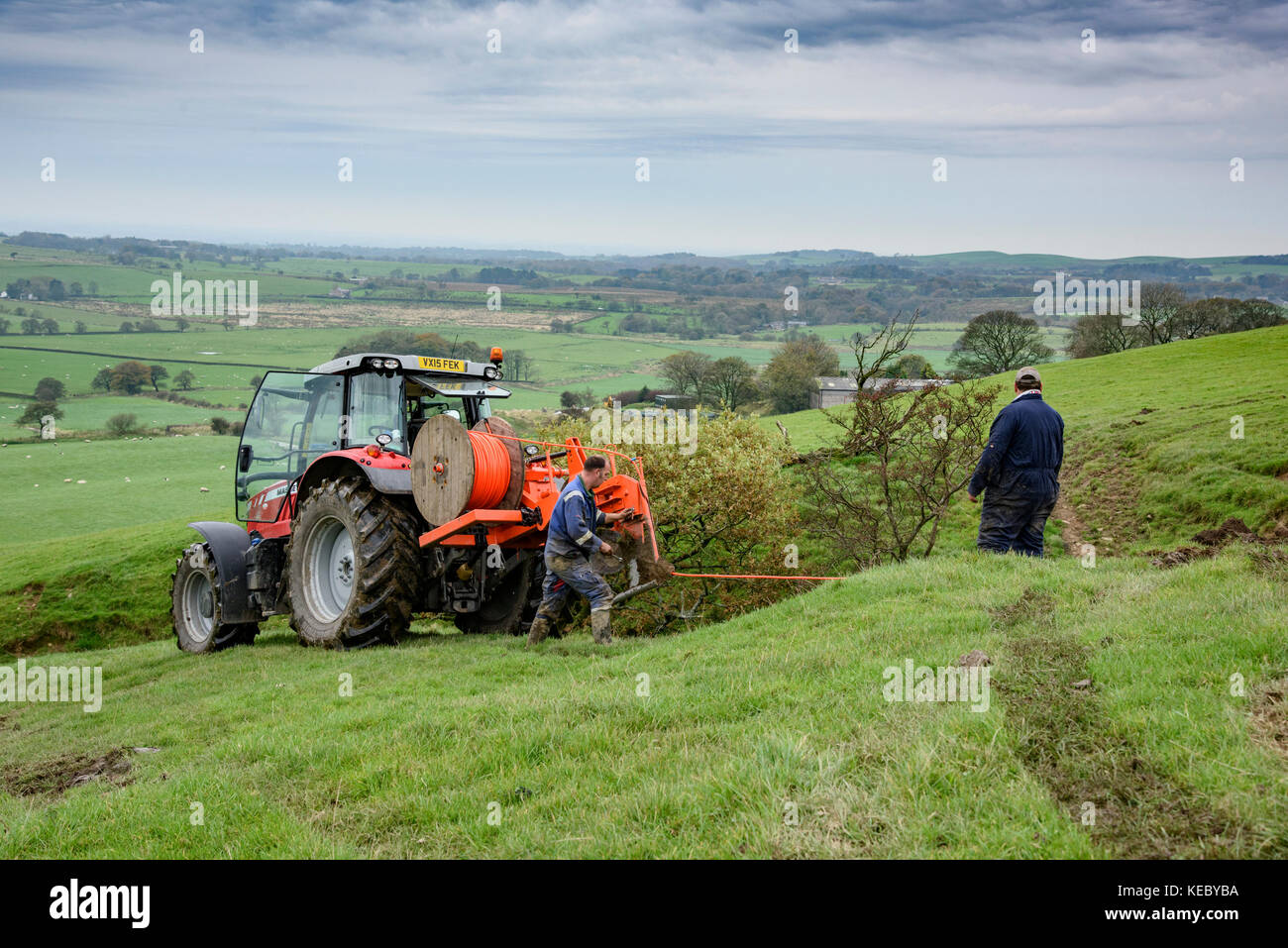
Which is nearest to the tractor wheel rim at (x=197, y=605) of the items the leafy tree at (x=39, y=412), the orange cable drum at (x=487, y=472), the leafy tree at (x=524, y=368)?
the orange cable drum at (x=487, y=472)

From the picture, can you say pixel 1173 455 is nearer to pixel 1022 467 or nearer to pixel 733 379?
pixel 1022 467

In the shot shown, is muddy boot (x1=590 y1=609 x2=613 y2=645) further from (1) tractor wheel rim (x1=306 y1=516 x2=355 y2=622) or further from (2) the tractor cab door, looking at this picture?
(2) the tractor cab door

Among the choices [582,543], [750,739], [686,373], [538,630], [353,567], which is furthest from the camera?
[686,373]

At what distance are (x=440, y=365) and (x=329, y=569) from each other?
3012 millimetres

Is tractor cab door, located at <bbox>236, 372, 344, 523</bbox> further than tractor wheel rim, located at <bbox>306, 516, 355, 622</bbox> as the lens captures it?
Yes

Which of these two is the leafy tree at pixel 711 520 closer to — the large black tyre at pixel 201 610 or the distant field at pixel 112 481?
the large black tyre at pixel 201 610

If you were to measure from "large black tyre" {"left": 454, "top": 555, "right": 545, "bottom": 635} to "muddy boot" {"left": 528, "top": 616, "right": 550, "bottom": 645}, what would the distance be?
1331 millimetres

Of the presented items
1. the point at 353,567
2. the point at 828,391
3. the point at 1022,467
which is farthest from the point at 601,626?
the point at 828,391

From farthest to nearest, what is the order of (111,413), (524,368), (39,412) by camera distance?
(111,413)
(39,412)
(524,368)

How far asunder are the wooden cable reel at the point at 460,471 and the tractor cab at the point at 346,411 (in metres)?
0.84

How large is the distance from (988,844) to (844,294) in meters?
95.1

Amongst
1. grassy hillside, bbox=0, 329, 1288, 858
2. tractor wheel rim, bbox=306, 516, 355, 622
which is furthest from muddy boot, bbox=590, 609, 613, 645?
tractor wheel rim, bbox=306, 516, 355, 622

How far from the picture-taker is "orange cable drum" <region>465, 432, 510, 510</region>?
33.6ft

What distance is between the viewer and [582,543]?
948 cm
